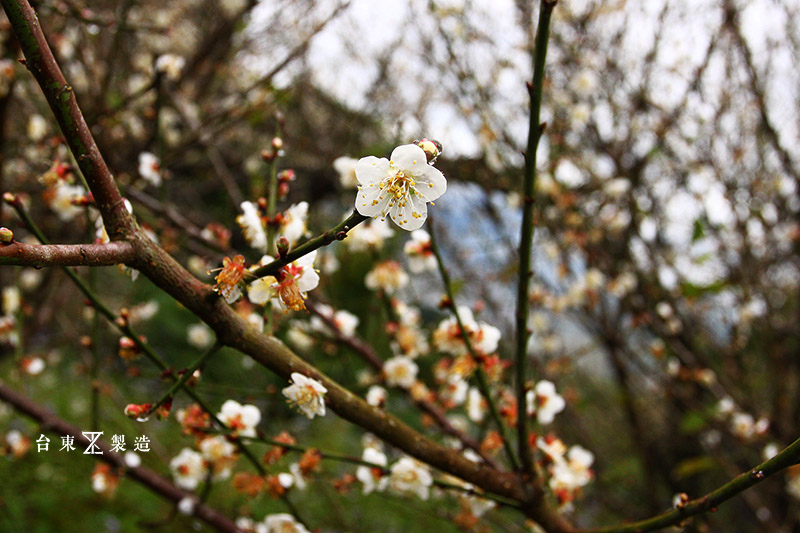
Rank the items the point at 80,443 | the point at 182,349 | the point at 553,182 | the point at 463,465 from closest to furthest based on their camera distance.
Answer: the point at 463,465 < the point at 80,443 < the point at 553,182 < the point at 182,349

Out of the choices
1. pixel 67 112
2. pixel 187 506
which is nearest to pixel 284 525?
pixel 187 506

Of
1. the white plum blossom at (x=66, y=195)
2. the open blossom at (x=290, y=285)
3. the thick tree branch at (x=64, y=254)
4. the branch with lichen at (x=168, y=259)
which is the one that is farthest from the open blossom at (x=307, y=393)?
the white plum blossom at (x=66, y=195)

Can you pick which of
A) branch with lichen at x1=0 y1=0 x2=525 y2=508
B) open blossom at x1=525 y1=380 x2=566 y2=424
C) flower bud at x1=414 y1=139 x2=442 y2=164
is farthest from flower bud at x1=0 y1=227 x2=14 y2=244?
open blossom at x1=525 y1=380 x2=566 y2=424

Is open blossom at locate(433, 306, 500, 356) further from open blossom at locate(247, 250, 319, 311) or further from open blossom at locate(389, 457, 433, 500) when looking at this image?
open blossom at locate(247, 250, 319, 311)

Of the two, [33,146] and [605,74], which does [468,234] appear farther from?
[33,146]

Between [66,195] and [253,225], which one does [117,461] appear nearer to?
[66,195]

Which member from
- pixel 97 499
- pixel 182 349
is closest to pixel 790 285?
pixel 182 349

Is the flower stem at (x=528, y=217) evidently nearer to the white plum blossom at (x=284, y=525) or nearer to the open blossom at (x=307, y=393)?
the open blossom at (x=307, y=393)
